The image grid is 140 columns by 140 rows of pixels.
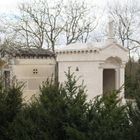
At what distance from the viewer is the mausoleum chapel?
22.5 m

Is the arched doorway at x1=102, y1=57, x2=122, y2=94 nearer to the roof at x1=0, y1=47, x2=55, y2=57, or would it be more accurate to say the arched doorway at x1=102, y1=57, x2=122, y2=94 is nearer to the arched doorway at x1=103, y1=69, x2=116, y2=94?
A: the arched doorway at x1=103, y1=69, x2=116, y2=94

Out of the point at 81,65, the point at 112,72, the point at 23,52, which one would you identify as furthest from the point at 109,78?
the point at 23,52

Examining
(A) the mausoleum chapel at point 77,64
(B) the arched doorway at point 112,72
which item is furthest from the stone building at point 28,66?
(B) the arched doorway at point 112,72

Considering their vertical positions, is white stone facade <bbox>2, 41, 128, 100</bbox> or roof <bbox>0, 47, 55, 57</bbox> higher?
roof <bbox>0, 47, 55, 57</bbox>

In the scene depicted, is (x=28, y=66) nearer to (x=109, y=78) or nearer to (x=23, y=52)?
(x=23, y=52)

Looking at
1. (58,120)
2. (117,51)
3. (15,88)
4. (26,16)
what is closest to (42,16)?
(26,16)

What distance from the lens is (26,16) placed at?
1442 inches

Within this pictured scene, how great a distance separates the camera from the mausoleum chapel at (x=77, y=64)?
73.9ft

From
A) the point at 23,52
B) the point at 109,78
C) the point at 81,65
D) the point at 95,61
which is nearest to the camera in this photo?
the point at 95,61

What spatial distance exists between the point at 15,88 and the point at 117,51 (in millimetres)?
13754

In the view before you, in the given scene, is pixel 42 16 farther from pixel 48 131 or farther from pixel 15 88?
pixel 48 131

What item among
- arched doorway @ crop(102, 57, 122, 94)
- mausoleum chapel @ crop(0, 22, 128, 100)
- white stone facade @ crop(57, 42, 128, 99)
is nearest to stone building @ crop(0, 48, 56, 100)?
mausoleum chapel @ crop(0, 22, 128, 100)

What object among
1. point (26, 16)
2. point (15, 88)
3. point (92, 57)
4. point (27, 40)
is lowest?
point (15, 88)

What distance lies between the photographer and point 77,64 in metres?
23.3
